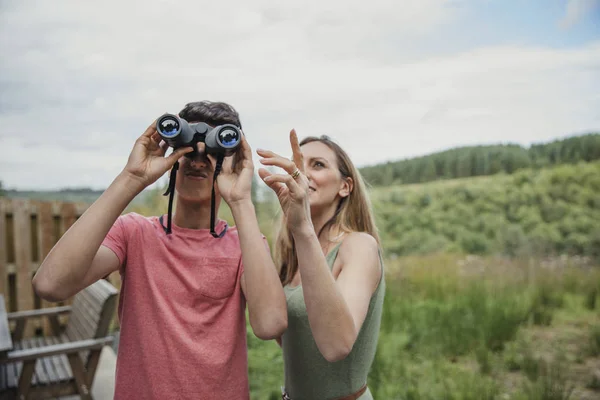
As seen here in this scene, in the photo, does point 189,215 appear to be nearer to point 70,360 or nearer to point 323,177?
point 323,177

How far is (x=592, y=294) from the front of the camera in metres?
5.03

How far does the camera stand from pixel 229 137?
136 cm

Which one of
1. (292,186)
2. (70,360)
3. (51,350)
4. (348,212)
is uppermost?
(292,186)

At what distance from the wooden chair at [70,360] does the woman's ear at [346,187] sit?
5.46 ft

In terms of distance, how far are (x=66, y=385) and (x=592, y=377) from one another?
3643mm

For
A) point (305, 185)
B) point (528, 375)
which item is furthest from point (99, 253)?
point (528, 375)

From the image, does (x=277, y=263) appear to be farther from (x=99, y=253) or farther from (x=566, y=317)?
(x=566, y=317)

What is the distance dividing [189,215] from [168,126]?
11.3 inches

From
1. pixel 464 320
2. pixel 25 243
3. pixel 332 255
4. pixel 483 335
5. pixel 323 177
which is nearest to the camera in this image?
pixel 332 255

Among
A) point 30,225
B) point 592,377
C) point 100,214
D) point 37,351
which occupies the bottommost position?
point 592,377

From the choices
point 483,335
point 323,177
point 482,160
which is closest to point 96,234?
point 323,177

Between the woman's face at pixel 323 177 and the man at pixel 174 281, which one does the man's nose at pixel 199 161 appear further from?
the woman's face at pixel 323 177

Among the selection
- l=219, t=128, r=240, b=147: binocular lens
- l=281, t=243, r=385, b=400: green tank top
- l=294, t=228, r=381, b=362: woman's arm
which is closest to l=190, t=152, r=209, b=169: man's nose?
l=219, t=128, r=240, b=147: binocular lens

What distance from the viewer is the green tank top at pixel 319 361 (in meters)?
1.51
